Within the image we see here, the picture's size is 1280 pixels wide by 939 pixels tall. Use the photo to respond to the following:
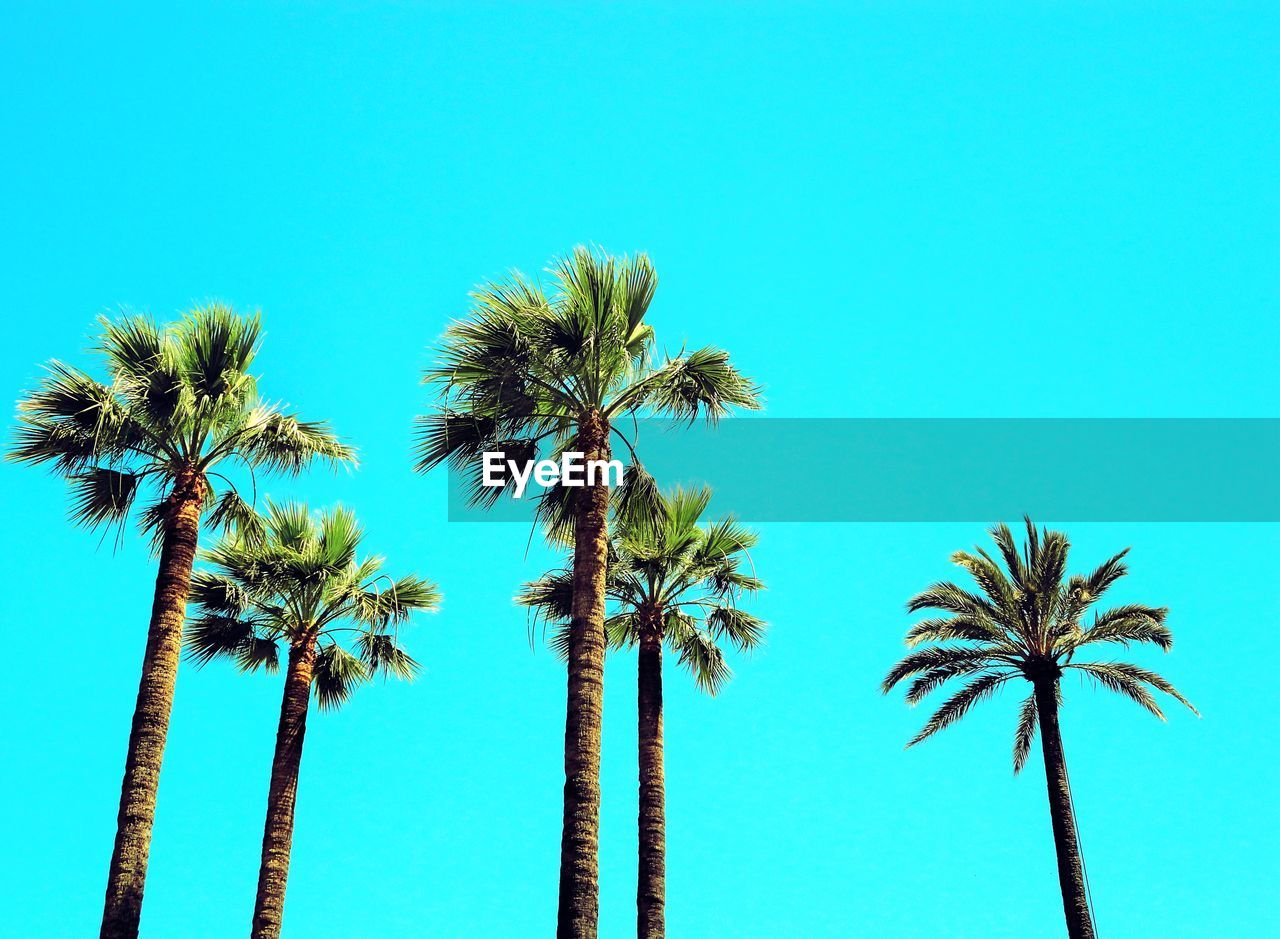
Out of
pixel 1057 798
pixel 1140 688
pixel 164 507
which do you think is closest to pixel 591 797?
pixel 164 507

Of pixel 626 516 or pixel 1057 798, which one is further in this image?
pixel 1057 798

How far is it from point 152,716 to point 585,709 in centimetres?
732

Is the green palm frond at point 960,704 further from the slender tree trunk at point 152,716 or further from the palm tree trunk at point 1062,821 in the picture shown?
the slender tree trunk at point 152,716

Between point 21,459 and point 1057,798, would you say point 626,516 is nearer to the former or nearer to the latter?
point 21,459

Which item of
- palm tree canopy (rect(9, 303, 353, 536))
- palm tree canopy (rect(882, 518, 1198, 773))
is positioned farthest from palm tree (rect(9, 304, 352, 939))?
palm tree canopy (rect(882, 518, 1198, 773))

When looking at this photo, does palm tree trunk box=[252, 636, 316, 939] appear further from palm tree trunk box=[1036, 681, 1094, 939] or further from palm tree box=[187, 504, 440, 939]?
palm tree trunk box=[1036, 681, 1094, 939]

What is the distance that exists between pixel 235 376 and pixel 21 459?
3734mm

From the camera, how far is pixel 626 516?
20781 millimetres

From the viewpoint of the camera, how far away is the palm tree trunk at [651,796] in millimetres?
22359

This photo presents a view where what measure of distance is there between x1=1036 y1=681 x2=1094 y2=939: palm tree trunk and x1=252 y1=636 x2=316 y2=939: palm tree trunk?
15.5m

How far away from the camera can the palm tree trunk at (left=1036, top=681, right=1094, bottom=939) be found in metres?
27.1

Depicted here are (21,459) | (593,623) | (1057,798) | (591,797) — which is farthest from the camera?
(1057,798)

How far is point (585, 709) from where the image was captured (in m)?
16.9

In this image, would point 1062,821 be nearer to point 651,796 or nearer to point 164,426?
point 651,796
